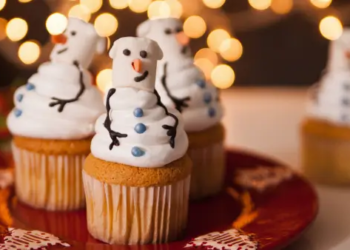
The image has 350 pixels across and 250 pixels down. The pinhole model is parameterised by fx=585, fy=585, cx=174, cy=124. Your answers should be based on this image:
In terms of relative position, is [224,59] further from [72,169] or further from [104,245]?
[104,245]

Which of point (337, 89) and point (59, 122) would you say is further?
point (337, 89)

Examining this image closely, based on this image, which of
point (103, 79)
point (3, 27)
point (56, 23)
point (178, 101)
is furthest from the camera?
point (3, 27)

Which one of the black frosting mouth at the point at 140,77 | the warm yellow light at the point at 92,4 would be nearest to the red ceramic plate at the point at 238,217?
the black frosting mouth at the point at 140,77

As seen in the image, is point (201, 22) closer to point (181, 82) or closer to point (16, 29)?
point (16, 29)

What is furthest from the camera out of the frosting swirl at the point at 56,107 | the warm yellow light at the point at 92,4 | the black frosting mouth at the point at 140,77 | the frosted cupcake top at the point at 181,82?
the warm yellow light at the point at 92,4

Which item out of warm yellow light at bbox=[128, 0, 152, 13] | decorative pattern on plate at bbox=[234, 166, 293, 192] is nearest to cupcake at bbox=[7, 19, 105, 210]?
decorative pattern on plate at bbox=[234, 166, 293, 192]

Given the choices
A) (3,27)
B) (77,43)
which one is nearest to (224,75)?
(3,27)

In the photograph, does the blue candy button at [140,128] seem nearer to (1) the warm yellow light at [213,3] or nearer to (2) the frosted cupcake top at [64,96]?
(2) the frosted cupcake top at [64,96]
